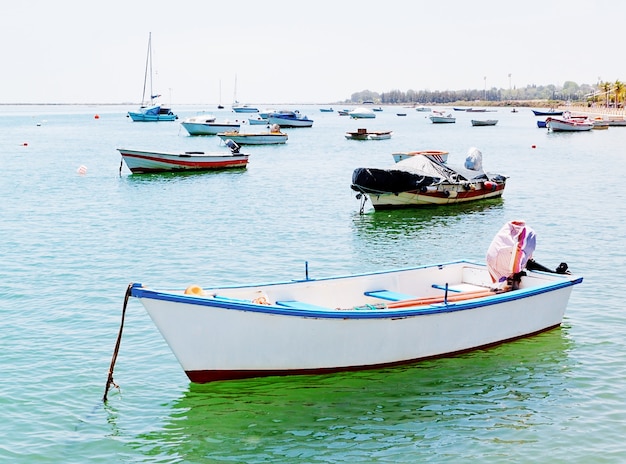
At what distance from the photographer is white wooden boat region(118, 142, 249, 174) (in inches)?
1773

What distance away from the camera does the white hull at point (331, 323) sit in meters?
11.2

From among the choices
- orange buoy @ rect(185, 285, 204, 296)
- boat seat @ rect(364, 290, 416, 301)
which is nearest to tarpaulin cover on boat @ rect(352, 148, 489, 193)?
boat seat @ rect(364, 290, 416, 301)

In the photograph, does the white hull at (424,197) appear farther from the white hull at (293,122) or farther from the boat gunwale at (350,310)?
the white hull at (293,122)

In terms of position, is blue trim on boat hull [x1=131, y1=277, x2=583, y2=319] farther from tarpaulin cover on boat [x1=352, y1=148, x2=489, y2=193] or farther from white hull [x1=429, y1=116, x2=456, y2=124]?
white hull [x1=429, y1=116, x2=456, y2=124]

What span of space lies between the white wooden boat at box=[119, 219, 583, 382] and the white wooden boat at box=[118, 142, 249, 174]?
32.1 m

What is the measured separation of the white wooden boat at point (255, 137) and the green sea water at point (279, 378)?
3181cm

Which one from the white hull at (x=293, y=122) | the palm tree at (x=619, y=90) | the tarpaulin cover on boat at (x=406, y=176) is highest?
the palm tree at (x=619, y=90)

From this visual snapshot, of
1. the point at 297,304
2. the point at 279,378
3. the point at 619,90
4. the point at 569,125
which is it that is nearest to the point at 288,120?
the point at 569,125

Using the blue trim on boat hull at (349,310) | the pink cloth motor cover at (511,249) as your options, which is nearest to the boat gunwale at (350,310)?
the blue trim on boat hull at (349,310)

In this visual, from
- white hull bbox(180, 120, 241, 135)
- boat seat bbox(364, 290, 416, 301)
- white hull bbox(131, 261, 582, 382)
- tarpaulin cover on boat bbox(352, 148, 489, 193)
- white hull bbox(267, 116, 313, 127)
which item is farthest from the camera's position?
white hull bbox(267, 116, 313, 127)

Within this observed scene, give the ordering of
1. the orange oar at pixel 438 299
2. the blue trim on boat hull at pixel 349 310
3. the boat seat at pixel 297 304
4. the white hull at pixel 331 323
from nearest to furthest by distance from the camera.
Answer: the blue trim on boat hull at pixel 349 310
the white hull at pixel 331 323
the boat seat at pixel 297 304
the orange oar at pixel 438 299

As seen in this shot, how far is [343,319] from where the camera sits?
1184cm

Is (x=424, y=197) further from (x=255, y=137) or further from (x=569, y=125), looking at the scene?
(x=569, y=125)

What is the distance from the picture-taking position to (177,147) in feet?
263
